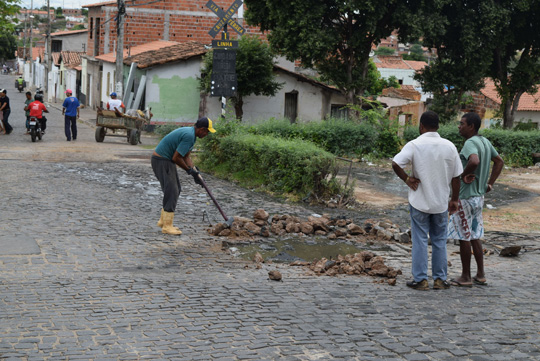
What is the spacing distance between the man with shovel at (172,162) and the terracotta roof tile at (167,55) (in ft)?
69.6

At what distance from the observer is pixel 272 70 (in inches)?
1203

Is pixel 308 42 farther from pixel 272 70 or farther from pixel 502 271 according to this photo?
pixel 502 271

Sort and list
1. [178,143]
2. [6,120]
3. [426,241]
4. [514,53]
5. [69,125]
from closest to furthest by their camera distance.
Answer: [426,241] < [178,143] < [69,125] < [6,120] < [514,53]

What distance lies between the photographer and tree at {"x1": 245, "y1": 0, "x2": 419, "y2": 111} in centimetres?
2783

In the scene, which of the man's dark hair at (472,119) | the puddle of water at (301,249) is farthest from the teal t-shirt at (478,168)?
the puddle of water at (301,249)

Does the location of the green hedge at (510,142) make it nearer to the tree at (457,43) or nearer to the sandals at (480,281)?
the tree at (457,43)

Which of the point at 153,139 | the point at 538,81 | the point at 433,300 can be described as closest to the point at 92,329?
the point at 433,300

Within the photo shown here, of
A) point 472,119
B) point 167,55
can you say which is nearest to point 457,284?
point 472,119

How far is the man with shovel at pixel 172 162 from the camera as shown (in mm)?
9070

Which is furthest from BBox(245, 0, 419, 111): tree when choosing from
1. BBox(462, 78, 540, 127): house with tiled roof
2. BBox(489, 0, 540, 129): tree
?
BBox(462, 78, 540, 127): house with tiled roof

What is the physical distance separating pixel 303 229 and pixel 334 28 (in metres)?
21.2

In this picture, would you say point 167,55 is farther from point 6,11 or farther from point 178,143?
point 178,143

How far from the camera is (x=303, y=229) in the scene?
9.80 m

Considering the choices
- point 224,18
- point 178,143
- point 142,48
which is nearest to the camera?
point 178,143
